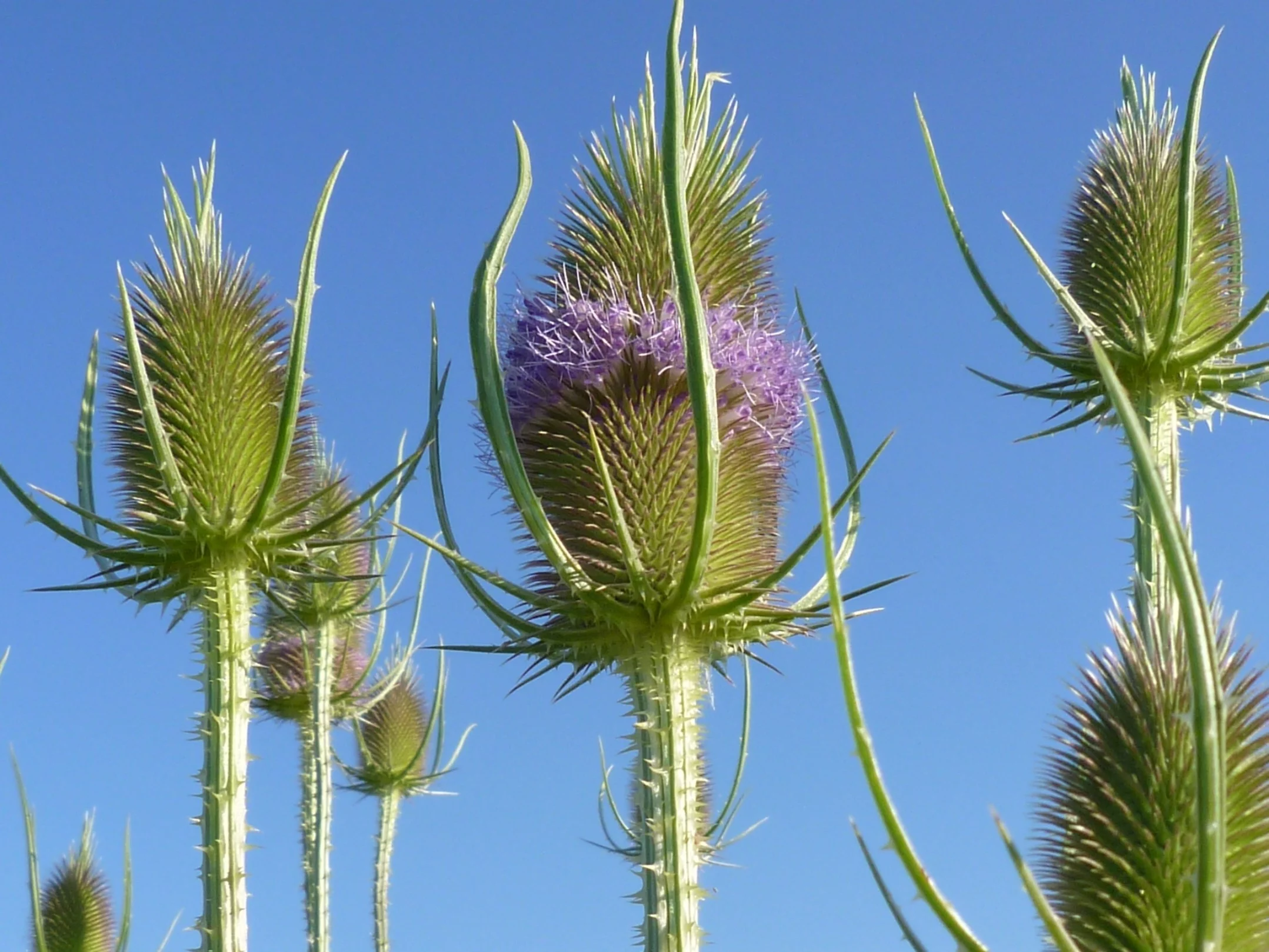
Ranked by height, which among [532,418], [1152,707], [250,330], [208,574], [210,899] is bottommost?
[210,899]

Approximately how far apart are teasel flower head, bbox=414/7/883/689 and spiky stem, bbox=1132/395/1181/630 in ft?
7.12

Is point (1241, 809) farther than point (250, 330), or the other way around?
point (250, 330)

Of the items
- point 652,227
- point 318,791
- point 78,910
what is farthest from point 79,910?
point 652,227

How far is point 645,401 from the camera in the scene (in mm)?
4816

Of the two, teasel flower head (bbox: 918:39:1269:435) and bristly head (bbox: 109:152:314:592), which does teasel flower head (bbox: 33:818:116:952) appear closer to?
bristly head (bbox: 109:152:314:592)

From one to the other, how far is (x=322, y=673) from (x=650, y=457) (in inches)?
248

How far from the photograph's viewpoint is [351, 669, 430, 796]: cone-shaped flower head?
12055 mm

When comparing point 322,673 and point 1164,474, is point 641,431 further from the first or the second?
point 322,673

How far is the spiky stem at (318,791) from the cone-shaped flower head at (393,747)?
44.5 inches

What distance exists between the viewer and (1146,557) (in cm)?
675

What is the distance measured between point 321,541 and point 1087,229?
4.78 meters

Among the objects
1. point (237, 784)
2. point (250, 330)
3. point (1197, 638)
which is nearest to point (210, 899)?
point (237, 784)

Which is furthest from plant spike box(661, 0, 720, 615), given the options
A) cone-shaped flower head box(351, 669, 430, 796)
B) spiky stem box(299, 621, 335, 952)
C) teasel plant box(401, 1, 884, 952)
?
cone-shaped flower head box(351, 669, 430, 796)

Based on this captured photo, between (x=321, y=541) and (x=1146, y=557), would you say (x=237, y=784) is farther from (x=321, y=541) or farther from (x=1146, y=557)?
(x=1146, y=557)
